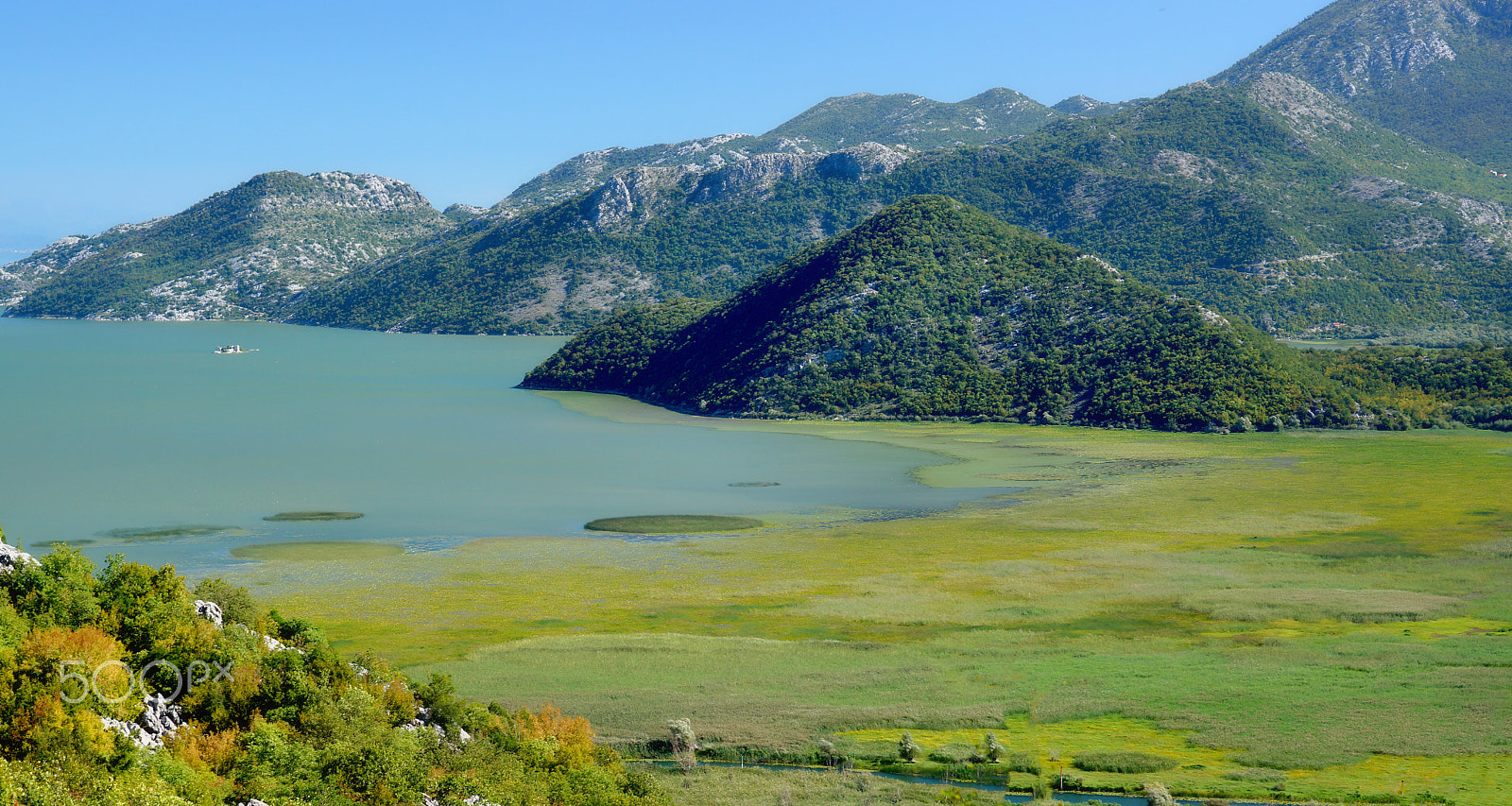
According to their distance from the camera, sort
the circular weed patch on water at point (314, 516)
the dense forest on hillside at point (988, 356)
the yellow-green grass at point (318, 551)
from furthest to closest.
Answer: the dense forest on hillside at point (988, 356), the circular weed patch on water at point (314, 516), the yellow-green grass at point (318, 551)

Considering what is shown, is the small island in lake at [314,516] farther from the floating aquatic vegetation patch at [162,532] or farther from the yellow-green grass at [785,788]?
the yellow-green grass at [785,788]

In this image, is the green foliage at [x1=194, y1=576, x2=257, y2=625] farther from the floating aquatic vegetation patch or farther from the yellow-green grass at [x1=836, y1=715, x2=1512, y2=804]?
the floating aquatic vegetation patch

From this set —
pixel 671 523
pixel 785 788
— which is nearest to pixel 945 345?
pixel 671 523

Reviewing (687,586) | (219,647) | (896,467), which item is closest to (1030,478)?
(896,467)

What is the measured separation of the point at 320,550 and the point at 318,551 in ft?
1.03

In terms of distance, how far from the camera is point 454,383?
176250 mm

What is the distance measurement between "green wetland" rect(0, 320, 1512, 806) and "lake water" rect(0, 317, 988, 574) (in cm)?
57

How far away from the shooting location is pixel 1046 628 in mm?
54094

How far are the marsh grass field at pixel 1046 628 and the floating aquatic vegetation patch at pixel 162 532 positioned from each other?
35.7 feet

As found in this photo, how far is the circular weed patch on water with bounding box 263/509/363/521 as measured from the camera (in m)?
79.8

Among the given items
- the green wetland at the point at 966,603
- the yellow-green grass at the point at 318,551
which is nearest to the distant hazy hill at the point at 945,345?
the green wetland at the point at 966,603

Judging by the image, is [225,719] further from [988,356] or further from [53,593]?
[988,356]

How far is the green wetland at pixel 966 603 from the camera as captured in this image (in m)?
40.4

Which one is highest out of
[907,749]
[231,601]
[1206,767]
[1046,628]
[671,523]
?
[231,601]
